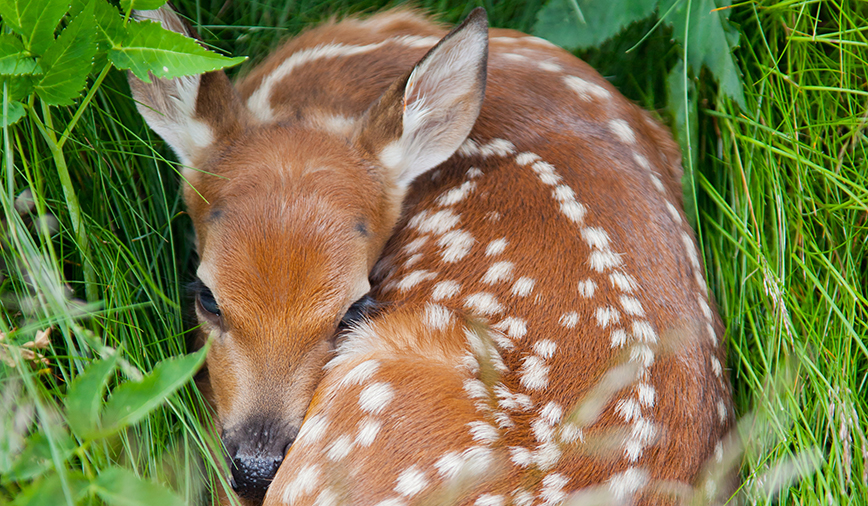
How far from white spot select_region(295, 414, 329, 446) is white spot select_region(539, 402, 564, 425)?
1.98ft

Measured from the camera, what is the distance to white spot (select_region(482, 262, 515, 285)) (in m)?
2.23

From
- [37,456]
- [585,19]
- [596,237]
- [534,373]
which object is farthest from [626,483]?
[585,19]

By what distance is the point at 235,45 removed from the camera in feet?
9.36

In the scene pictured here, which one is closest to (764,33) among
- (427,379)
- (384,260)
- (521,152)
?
(521,152)

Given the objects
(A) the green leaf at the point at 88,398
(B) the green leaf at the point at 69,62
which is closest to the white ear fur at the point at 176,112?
(B) the green leaf at the point at 69,62

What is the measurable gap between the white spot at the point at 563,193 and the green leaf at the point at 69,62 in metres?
1.36

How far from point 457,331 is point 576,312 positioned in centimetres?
35

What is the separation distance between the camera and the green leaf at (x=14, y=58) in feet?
5.64

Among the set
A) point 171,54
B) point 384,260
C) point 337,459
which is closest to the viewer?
point 171,54

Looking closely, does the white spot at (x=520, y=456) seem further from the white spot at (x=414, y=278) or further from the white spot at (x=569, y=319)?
the white spot at (x=414, y=278)

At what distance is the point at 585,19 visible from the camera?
8.54 feet

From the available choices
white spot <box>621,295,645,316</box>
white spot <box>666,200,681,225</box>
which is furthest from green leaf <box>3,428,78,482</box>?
white spot <box>666,200,681,225</box>

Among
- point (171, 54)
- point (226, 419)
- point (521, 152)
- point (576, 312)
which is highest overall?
point (171, 54)

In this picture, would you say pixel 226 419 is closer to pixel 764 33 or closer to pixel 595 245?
pixel 595 245
